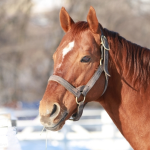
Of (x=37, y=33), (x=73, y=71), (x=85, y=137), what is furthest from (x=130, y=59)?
(x=37, y=33)

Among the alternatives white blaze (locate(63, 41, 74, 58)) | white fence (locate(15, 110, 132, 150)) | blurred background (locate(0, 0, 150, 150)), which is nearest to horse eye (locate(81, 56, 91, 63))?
white blaze (locate(63, 41, 74, 58))

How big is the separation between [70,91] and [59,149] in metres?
4.24

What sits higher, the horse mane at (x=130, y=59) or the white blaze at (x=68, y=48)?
the white blaze at (x=68, y=48)

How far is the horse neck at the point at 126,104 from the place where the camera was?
2.25 metres

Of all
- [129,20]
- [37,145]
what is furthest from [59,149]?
[129,20]

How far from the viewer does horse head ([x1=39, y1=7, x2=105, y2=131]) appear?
2057mm

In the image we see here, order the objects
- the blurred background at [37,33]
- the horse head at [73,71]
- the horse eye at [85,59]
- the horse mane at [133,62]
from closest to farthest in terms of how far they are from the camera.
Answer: the horse head at [73,71], the horse eye at [85,59], the horse mane at [133,62], the blurred background at [37,33]

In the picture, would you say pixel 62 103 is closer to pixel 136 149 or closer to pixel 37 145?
pixel 136 149

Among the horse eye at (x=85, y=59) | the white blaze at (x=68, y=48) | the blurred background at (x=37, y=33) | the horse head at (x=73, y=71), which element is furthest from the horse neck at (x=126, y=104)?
the blurred background at (x=37, y=33)

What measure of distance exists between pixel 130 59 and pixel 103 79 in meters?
0.33

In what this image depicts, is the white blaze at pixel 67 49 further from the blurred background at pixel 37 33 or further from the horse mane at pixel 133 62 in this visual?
the blurred background at pixel 37 33

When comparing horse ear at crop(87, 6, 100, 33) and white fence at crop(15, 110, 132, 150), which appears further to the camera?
white fence at crop(15, 110, 132, 150)

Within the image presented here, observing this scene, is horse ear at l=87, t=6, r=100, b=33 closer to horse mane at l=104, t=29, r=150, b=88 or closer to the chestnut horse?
the chestnut horse

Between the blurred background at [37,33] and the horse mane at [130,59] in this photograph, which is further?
the blurred background at [37,33]
